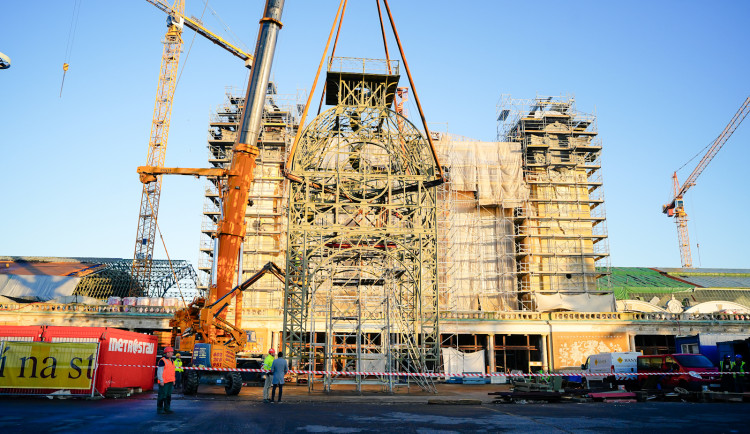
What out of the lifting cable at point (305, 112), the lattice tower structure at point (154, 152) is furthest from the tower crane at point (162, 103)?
the lifting cable at point (305, 112)

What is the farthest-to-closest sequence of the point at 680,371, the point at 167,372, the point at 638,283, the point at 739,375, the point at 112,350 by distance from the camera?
the point at 638,283, the point at 680,371, the point at 739,375, the point at 112,350, the point at 167,372

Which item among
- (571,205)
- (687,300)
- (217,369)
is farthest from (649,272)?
(217,369)

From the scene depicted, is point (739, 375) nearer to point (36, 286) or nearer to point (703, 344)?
point (703, 344)

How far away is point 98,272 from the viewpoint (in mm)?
57438

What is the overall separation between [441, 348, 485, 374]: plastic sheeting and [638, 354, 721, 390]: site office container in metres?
14.8

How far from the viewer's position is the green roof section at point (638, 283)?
2333 inches

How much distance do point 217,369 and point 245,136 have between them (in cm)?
1327

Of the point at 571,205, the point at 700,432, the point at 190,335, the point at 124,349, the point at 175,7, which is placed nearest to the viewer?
the point at 700,432

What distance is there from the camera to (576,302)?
49219 millimetres

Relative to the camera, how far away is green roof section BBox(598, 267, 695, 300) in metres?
59.2

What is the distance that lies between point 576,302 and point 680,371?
2631 centimetres

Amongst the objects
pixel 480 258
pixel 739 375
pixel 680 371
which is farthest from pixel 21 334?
pixel 480 258

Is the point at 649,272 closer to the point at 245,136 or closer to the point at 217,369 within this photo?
the point at 245,136

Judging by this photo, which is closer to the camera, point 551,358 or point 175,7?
point 551,358
